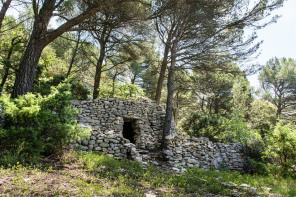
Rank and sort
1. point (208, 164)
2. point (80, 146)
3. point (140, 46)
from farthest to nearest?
point (140, 46) < point (208, 164) < point (80, 146)

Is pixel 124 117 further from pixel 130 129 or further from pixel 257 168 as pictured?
pixel 257 168

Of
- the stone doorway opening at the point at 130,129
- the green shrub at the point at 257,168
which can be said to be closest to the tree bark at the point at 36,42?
the stone doorway opening at the point at 130,129

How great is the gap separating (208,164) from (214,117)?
478 cm

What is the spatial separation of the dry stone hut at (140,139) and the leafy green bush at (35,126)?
128 cm

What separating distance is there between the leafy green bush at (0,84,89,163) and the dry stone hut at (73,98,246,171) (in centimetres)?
128

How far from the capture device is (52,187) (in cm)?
246

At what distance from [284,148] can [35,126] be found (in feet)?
21.8

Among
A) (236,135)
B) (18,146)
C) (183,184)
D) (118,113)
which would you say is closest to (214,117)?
(236,135)

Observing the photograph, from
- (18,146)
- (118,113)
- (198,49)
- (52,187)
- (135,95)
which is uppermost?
(198,49)

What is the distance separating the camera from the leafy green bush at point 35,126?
10.6 ft

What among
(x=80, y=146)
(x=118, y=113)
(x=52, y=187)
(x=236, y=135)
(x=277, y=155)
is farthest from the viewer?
(x=236, y=135)

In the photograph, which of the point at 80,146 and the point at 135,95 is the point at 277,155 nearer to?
the point at 80,146

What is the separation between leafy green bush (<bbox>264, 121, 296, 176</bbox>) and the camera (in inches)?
209

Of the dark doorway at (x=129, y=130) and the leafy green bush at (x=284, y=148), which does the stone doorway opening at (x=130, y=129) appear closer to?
the dark doorway at (x=129, y=130)
